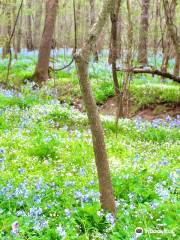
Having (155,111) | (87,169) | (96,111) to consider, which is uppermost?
(96,111)

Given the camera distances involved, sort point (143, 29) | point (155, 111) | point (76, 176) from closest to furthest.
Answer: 1. point (76, 176)
2. point (155, 111)
3. point (143, 29)

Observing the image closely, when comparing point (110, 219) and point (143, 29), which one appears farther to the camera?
point (143, 29)

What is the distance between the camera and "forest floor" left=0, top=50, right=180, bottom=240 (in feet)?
12.8

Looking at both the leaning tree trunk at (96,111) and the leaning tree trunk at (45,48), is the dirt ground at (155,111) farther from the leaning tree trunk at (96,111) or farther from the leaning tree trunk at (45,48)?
the leaning tree trunk at (96,111)

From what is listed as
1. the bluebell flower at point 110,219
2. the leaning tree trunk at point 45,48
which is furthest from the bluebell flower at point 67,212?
the leaning tree trunk at point 45,48

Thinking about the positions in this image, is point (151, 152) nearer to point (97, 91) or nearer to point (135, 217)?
point (135, 217)

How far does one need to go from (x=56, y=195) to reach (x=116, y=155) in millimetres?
2326

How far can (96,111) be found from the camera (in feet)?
12.9

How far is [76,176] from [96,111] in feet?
5.94

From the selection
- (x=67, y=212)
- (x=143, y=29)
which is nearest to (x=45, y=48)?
(x=143, y=29)

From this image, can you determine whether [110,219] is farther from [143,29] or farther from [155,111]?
[143,29]

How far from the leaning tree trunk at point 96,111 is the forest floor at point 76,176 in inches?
7.6

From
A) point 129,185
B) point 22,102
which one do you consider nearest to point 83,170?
point 129,185

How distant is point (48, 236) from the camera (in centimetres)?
373
